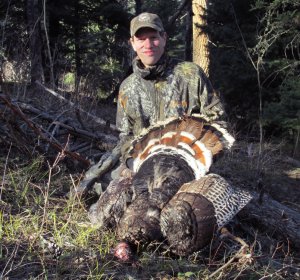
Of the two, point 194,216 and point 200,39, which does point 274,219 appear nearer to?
point 194,216

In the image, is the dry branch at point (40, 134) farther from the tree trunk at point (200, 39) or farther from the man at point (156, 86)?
the tree trunk at point (200, 39)

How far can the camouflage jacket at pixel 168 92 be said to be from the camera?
12.6ft

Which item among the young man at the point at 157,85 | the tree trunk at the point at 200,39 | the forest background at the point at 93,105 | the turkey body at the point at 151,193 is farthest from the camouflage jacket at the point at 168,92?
the tree trunk at the point at 200,39

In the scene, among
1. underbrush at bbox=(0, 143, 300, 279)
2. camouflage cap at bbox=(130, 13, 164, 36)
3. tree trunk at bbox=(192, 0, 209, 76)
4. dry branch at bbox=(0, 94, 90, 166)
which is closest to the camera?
underbrush at bbox=(0, 143, 300, 279)

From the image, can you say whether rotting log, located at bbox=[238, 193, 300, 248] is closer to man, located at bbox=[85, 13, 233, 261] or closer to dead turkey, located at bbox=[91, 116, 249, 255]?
dead turkey, located at bbox=[91, 116, 249, 255]

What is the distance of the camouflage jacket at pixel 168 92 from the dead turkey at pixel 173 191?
1.49ft

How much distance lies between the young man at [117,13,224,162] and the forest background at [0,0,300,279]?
81 centimetres

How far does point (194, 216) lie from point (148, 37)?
1653 mm

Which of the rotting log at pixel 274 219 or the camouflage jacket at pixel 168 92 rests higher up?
the camouflage jacket at pixel 168 92

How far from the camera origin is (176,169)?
127 inches

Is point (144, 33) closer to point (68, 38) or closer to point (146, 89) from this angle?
point (146, 89)

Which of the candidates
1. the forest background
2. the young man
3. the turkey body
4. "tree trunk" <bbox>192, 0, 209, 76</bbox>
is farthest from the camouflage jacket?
"tree trunk" <bbox>192, 0, 209, 76</bbox>

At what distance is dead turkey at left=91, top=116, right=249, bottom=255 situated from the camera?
111 inches

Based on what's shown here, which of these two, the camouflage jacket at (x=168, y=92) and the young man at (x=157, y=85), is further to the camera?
the camouflage jacket at (x=168, y=92)
